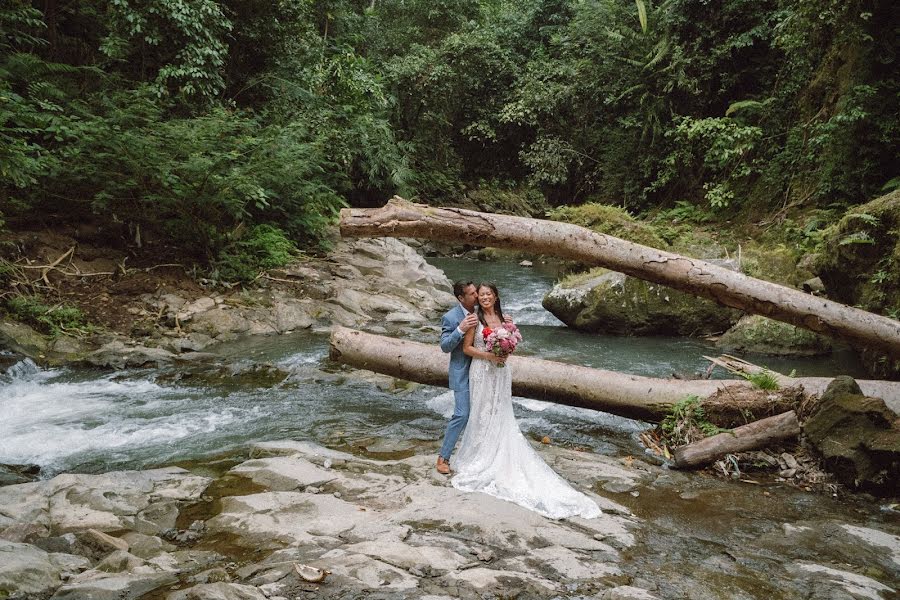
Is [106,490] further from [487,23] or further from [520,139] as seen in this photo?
[487,23]

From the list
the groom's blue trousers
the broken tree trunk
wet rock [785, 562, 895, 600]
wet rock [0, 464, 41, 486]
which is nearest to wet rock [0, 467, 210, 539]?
wet rock [0, 464, 41, 486]

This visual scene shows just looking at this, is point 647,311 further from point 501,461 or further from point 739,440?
point 501,461

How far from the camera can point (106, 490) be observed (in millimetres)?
4406

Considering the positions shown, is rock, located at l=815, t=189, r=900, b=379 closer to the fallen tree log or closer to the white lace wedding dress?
the fallen tree log

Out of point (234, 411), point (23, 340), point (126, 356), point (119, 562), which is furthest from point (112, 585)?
point (23, 340)

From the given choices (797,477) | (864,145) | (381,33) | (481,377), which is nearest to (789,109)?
(864,145)

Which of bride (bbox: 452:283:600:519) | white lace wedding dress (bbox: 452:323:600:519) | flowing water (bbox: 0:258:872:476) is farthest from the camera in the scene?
flowing water (bbox: 0:258:872:476)

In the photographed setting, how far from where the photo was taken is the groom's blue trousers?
208 inches

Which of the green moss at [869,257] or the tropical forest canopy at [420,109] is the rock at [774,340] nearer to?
the green moss at [869,257]

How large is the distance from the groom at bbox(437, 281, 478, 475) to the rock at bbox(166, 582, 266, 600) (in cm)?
241

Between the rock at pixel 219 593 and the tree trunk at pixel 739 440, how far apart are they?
426 centimetres

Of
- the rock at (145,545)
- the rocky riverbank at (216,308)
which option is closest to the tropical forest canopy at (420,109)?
the rocky riverbank at (216,308)

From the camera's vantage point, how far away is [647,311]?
1141 centimetres

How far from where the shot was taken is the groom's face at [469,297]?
5.29 metres
